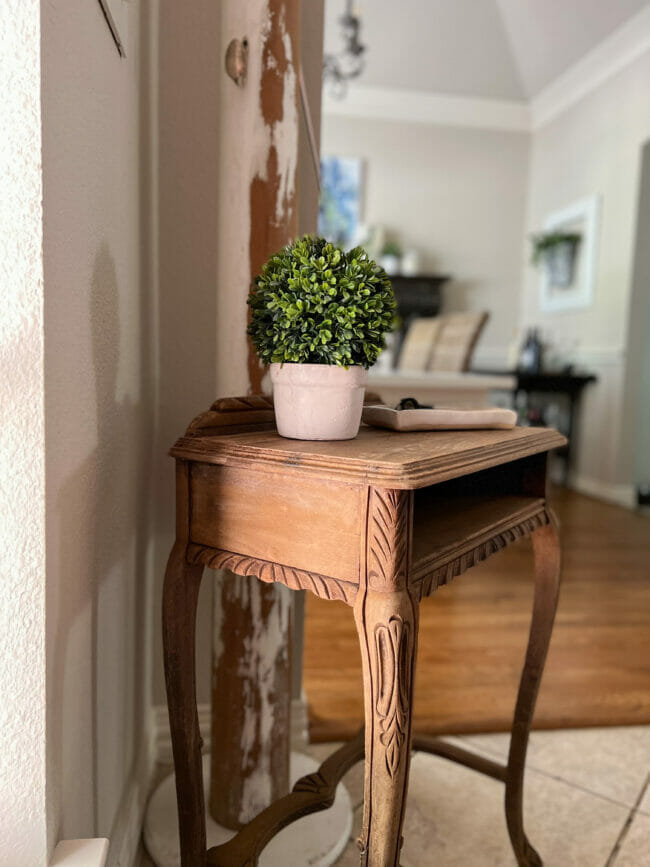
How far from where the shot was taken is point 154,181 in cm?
127

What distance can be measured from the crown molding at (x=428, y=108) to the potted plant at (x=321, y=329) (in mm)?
5701

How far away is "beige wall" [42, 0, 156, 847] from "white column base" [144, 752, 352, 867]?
118mm

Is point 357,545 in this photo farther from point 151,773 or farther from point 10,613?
point 151,773

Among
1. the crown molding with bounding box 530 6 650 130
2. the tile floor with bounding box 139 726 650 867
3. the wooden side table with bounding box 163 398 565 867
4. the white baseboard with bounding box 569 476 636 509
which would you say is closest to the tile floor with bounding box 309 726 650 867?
the tile floor with bounding box 139 726 650 867

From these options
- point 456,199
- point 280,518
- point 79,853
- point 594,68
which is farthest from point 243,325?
point 456,199

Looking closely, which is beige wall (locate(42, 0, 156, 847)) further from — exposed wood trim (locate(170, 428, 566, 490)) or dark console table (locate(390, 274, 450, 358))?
dark console table (locate(390, 274, 450, 358))

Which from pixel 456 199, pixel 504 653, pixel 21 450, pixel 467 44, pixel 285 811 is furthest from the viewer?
pixel 456 199

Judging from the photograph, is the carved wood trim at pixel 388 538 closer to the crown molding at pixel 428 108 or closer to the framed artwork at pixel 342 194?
the framed artwork at pixel 342 194

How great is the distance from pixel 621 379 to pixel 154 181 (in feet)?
13.8

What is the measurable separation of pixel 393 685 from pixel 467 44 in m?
6.29

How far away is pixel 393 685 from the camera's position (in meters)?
0.71

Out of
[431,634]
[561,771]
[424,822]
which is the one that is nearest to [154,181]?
[424,822]

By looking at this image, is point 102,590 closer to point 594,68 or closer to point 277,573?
point 277,573

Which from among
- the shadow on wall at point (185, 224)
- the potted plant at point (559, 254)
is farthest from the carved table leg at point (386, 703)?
the potted plant at point (559, 254)
